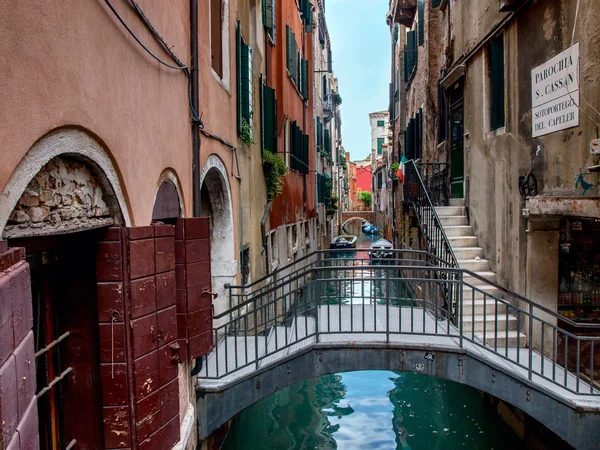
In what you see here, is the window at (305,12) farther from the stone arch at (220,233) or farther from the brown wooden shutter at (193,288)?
the brown wooden shutter at (193,288)

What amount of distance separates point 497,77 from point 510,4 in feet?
4.25

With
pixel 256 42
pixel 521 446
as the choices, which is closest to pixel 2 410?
pixel 521 446

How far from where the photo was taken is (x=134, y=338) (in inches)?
141

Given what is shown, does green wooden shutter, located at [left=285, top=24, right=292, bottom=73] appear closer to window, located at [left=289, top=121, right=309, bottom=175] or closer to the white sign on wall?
window, located at [left=289, top=121, right=309, bottom=175]

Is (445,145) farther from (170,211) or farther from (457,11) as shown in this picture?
(170,211)

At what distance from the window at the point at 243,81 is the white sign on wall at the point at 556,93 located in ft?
14.4

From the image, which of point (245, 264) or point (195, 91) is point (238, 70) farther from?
point (245, 264)

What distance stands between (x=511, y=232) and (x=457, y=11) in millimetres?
5393

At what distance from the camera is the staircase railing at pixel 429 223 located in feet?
25.7

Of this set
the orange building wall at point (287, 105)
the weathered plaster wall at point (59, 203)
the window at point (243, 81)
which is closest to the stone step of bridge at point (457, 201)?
the orange building wall at point (287, 105)

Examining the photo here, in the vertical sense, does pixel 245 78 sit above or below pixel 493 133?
above

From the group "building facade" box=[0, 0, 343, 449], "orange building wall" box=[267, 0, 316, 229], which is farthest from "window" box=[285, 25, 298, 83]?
"building facade" box=[0, 0, 343, 449]

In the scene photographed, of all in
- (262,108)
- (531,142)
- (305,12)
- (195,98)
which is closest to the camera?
(195,98)

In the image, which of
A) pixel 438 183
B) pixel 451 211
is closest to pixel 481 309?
pixel 451 211
